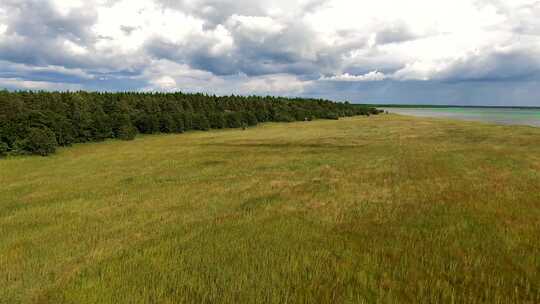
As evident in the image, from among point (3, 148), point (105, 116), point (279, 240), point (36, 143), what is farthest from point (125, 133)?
point (279, 240)

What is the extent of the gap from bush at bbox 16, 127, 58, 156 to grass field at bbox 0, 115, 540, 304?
23.9m

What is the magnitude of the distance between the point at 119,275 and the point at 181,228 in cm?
322

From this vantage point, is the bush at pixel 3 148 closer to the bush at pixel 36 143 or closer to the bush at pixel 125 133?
the bush at pixel 36 143

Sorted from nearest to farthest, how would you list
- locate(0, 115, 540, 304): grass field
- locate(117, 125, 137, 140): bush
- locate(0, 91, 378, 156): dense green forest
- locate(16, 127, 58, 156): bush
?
locate(0, 115, 540, 304): grass field
locate(16, 127, 58, 156): bush
locate(0, 91, 378, 156): dense green forest
locate(117, 125, 137, 140): bush

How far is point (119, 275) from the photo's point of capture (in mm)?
7055

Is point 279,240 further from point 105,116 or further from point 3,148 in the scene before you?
point 105,116

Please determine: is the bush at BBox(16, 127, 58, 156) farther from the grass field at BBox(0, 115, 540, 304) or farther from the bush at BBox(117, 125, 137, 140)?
the grass field at BBox(0, 115, 540, 304)

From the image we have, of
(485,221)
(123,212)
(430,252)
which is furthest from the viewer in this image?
(123,212)

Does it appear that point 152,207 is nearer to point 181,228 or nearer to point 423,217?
point 181,228

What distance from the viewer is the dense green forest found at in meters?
38.8

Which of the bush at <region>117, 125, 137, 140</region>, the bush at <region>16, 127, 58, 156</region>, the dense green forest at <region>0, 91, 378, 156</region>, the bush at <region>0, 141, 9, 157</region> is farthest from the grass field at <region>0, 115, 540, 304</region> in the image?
the bush at <region>117, 125, 137, 140</region>

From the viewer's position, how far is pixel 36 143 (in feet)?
120

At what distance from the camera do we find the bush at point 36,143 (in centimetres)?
3681

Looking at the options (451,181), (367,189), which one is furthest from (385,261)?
(451,181)
